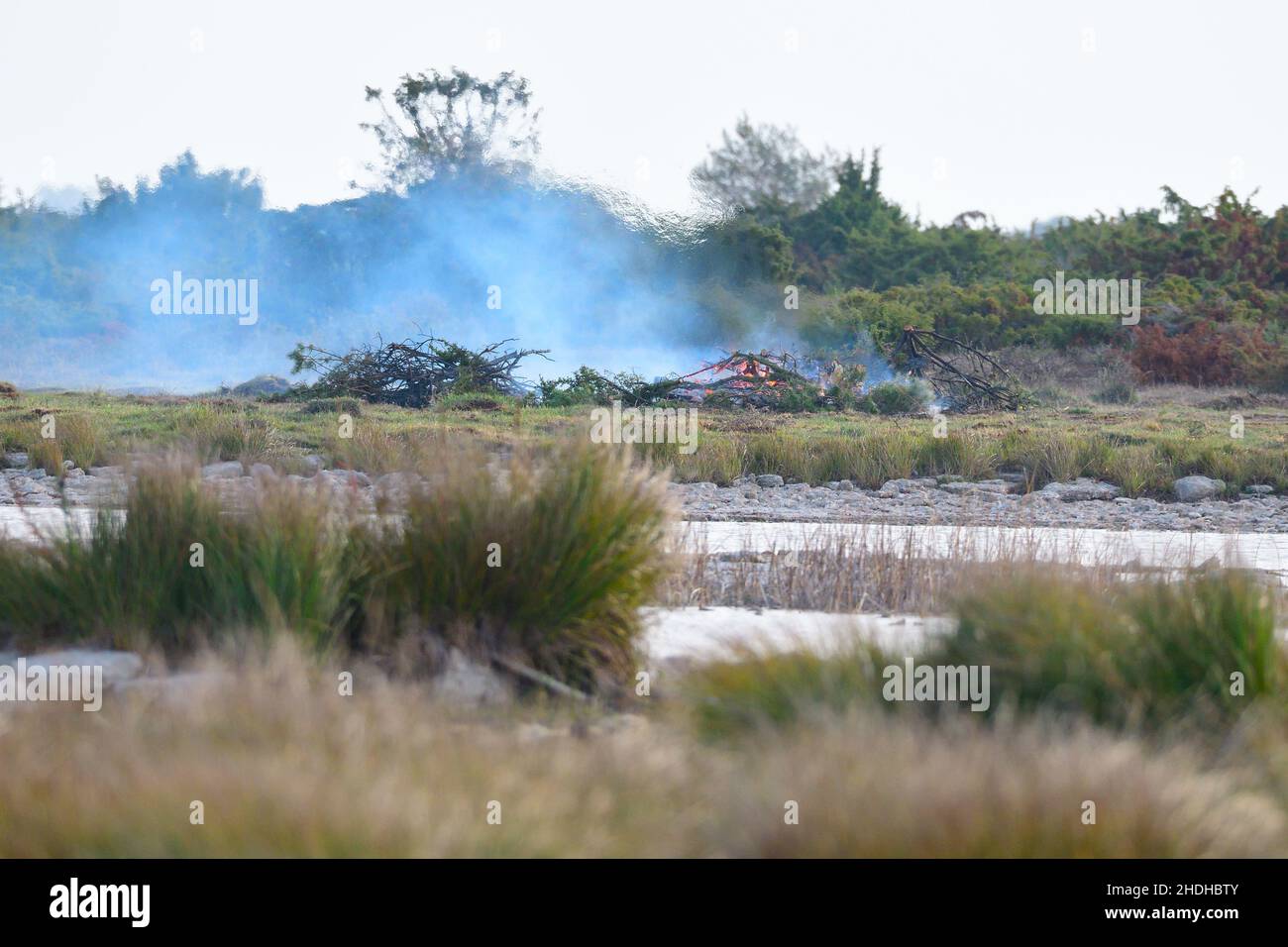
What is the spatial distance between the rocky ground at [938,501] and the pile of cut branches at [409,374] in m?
7.37

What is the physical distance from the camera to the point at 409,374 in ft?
75.6

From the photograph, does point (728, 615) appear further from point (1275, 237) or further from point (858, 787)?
point (1275, 237)

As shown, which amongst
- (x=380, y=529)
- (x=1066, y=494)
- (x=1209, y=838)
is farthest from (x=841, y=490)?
(x=1209, y=838)

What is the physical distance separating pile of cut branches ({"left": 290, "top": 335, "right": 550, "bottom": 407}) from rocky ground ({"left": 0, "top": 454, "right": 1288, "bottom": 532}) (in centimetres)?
737

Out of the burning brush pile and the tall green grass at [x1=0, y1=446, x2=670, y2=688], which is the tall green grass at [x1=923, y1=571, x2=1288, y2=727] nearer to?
the tall green grass at [x1=0, y1=446, x2=670, y2=688]

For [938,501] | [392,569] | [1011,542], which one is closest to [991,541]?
[1011,542]

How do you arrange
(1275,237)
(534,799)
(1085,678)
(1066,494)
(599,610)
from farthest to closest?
(1275,237) → (1066,494) → (599,610) → (1085,678) → (534,799)

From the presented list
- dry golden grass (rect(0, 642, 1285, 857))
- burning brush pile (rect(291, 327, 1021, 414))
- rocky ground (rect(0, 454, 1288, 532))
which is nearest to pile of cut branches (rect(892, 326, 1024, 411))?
burning brush pile (rect(291, 327, 1021, 414))

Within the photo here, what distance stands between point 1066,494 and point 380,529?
11.1 metres

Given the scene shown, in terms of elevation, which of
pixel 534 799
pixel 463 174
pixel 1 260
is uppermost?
pixel 463 174

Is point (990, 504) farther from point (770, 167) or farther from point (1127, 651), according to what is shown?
point (770, 167)

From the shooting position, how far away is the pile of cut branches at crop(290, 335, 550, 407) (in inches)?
898

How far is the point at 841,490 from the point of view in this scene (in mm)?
15188

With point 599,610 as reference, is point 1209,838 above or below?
below
